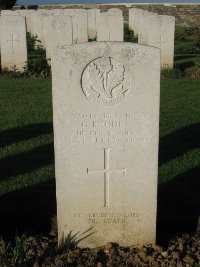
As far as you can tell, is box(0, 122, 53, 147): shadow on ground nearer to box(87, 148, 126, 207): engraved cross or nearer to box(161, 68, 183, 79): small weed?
box(87, 148, 126, 207): engraved cross

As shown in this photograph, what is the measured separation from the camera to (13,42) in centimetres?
1189

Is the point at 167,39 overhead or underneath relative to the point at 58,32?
underneath

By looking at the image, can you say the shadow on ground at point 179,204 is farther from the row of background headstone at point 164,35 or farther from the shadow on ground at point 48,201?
the row of background headstone at point 164,35

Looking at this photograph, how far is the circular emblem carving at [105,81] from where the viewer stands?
3.53 metres

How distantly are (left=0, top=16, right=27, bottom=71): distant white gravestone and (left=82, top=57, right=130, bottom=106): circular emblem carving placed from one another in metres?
8.59

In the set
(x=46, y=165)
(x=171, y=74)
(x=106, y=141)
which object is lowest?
(x=46, y=165)

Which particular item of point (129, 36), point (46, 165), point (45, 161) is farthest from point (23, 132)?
point (129, 36)

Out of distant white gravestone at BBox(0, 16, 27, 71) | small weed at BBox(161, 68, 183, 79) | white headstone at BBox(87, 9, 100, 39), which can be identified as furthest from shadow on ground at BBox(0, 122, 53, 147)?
white headstone at BBox(87, 9, 100, 39)

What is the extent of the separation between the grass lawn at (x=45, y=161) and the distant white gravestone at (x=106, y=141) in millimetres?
596

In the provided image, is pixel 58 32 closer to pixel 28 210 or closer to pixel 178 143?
pixel 178 143

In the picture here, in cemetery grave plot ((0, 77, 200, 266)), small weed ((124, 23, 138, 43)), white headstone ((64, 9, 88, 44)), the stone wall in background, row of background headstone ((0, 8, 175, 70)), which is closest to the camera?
cemetery grave plot ((0, 77, 200, 266))

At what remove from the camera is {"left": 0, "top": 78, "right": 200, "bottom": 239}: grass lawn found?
15.3 ft

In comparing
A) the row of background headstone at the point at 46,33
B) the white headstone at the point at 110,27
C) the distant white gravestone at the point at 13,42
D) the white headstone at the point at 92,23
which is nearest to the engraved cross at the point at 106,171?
the row of background headstone at the point at 46,33

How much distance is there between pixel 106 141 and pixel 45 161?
2520mm
